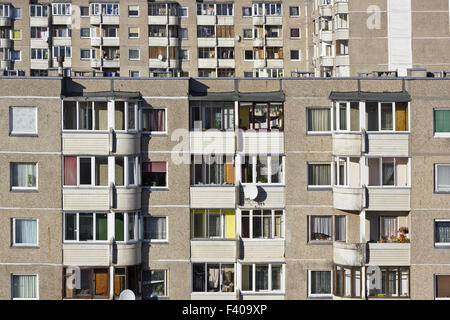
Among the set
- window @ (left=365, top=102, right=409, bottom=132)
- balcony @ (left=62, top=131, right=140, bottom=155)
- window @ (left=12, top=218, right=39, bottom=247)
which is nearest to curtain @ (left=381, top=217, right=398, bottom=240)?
window @ (left=365, top=102, right=409, bottom=132)

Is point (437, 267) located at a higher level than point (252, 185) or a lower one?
lower

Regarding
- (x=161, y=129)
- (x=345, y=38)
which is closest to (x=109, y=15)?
(x=345, y=38)

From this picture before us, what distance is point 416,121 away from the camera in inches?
1254

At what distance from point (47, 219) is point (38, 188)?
1.31 meters

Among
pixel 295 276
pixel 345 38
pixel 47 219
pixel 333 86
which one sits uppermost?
pixel 345 38

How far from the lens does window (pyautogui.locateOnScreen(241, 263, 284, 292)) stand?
106ft

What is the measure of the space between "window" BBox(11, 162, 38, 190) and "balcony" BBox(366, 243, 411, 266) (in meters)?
14.0

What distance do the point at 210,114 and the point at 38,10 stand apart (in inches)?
2550

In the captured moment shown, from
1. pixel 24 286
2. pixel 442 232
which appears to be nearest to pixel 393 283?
pixel 442 232

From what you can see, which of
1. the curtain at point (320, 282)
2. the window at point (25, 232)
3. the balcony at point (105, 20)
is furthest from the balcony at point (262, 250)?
the balcony at point (105, 20)

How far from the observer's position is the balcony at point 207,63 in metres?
90.5

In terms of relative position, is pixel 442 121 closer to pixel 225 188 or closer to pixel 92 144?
pixel 225 188

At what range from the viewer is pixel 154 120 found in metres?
32.3

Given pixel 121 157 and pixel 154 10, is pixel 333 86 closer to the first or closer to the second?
pixel 121 157
